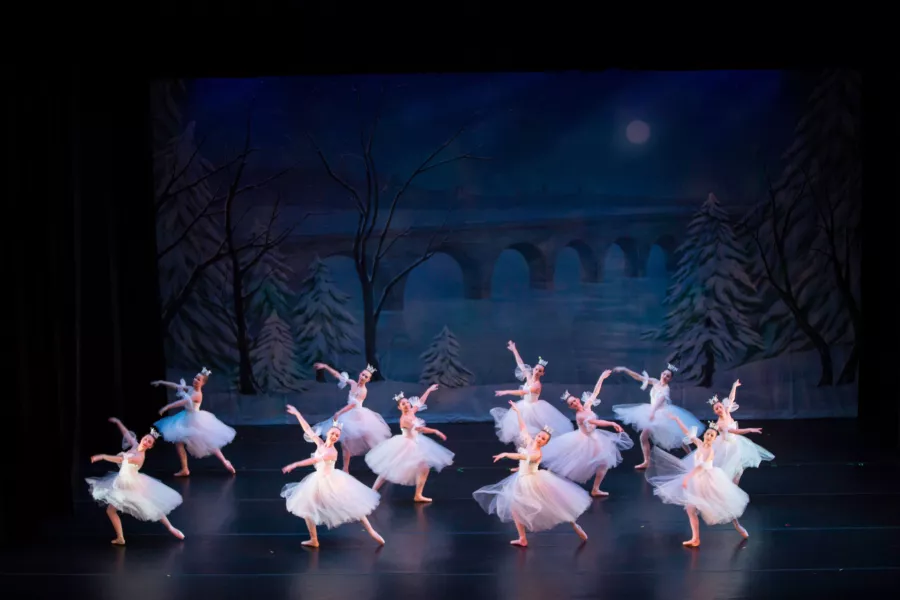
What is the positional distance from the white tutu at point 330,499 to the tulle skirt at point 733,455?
2631 millimetres

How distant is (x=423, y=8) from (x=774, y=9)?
10.1 ft

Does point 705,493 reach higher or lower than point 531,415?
lower

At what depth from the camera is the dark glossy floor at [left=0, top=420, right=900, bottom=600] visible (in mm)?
5828

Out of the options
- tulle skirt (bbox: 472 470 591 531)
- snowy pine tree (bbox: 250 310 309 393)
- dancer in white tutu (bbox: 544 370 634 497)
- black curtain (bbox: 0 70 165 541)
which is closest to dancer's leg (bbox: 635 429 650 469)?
dancer in white tutu (bbox: 544 370 634 497)

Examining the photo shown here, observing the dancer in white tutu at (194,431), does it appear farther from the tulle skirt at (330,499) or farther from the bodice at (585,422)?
the bodice at (585,422)

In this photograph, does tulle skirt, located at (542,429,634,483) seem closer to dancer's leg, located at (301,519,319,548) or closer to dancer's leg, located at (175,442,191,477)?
dancer's leg, located at (301,519,319,548)

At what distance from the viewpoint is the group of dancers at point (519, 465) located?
645 cm

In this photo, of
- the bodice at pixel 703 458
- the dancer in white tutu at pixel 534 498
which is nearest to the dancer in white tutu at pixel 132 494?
the dancer in white tutu at pixel 534 498

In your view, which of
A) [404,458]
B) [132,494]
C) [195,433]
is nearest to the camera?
[132,494]

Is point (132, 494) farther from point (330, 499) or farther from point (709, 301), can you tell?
point (709, 301)

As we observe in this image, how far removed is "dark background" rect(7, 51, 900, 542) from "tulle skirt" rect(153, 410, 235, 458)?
80 cm

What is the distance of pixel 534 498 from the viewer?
6.41m

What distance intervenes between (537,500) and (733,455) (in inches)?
71.9

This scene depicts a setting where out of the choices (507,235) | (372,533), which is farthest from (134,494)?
(507,235)
